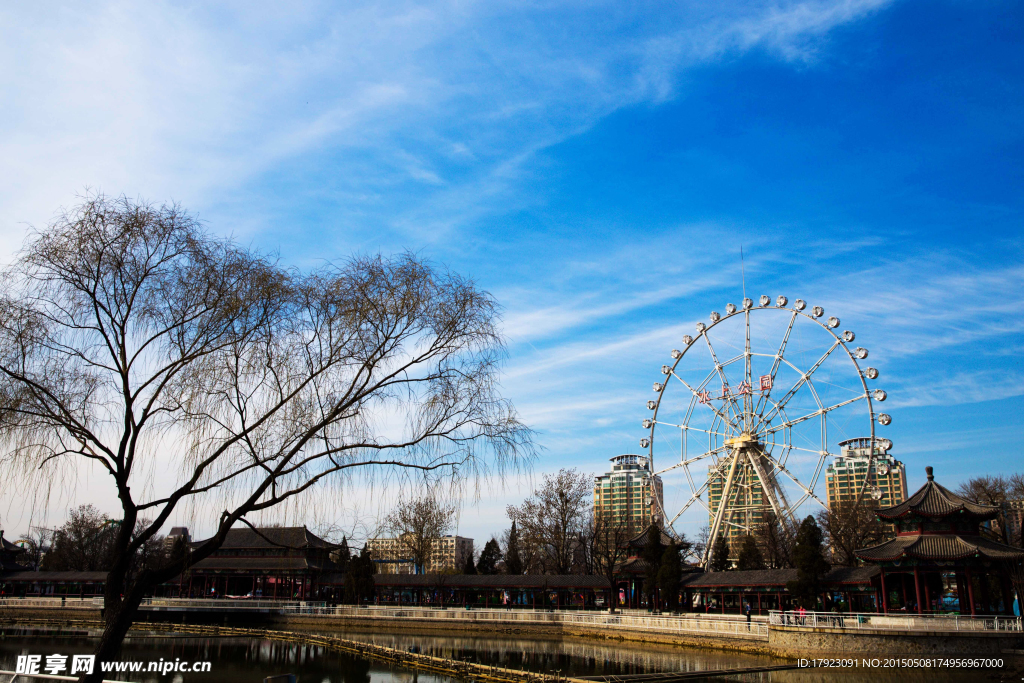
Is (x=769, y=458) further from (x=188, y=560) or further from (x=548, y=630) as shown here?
(x=188, y=560)

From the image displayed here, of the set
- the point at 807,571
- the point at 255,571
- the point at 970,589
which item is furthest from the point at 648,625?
the point at 255,571

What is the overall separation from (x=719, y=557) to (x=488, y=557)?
24.3 meters

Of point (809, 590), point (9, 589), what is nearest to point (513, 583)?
point (809, 590)

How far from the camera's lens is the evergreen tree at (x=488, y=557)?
5856 cm

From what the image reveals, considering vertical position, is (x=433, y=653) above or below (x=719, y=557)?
below

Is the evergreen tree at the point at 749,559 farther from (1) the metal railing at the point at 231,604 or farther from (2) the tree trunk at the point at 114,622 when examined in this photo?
(2) the tree trunk at the point at 114,622

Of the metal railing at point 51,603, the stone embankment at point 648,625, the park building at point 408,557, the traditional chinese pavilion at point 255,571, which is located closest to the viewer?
the stone embankment at point 648,625

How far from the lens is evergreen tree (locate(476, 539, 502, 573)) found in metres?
58.6

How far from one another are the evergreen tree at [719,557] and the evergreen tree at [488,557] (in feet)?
72.6

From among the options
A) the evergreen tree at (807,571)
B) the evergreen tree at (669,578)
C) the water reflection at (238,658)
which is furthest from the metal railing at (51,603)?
the evergreen tree at (807,571)

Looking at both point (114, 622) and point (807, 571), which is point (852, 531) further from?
point (114, 622)

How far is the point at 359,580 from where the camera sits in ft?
141

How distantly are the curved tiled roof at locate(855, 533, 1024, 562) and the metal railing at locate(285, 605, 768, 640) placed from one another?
6.23 metres

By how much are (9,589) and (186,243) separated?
2352 inches
